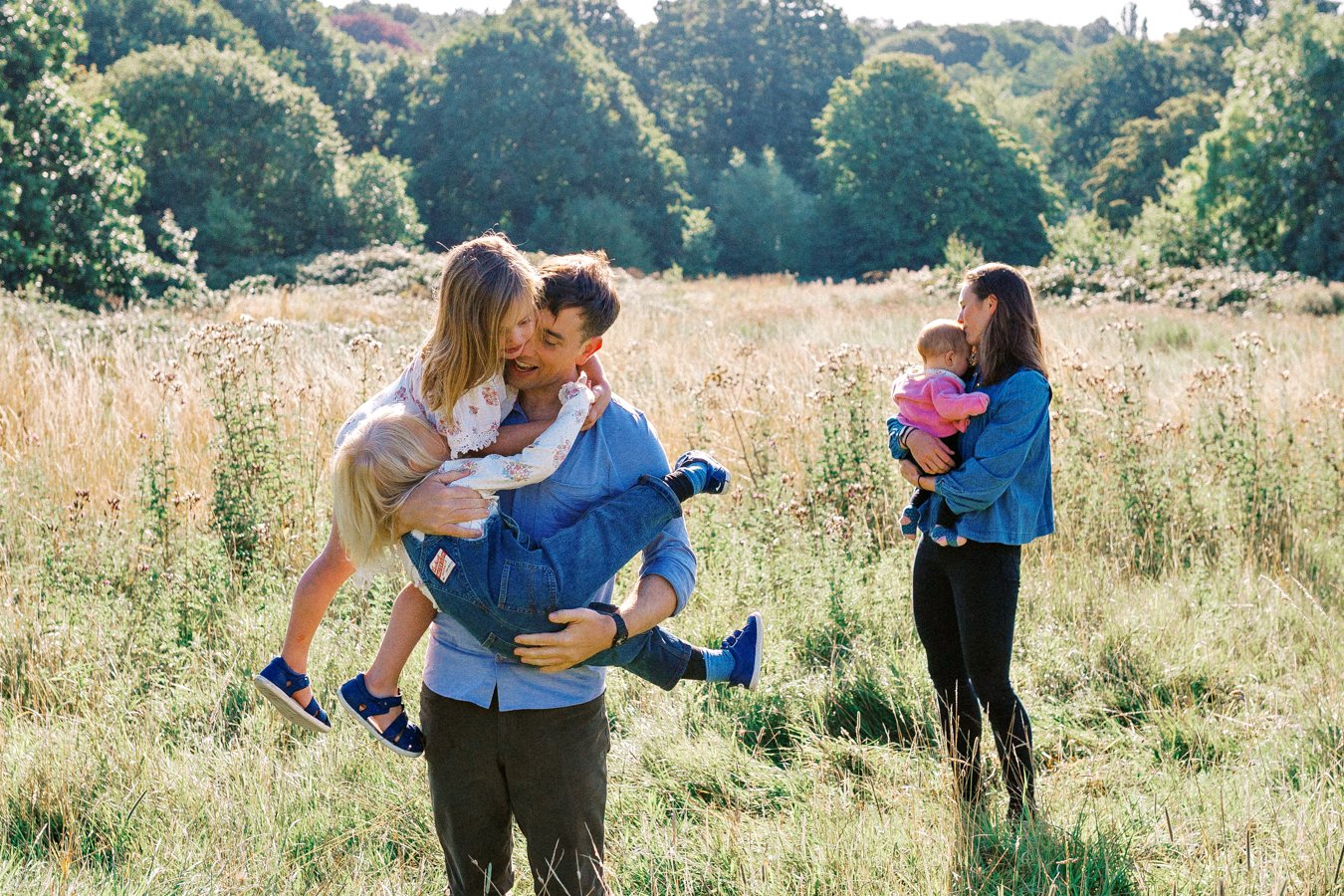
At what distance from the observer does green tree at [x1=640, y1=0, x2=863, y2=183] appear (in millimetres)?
52719

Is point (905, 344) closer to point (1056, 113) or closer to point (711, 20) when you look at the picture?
point (711, 20)

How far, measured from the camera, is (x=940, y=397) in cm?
319

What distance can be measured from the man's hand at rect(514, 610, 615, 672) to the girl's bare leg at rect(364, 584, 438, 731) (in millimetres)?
463

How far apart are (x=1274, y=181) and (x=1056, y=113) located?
3413 cm

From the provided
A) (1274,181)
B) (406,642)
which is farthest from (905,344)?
(1274,181)

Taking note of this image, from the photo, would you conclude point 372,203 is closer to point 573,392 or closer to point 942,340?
point 942,340

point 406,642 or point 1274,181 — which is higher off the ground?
point 1274,181

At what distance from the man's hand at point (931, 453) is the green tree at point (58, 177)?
1675cm

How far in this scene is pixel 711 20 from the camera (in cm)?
5484

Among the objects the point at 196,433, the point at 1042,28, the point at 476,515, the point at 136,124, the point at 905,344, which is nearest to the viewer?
the point at 476,515

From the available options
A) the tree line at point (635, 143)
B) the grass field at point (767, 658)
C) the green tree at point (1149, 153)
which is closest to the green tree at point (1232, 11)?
the tree line at point (635, 143)

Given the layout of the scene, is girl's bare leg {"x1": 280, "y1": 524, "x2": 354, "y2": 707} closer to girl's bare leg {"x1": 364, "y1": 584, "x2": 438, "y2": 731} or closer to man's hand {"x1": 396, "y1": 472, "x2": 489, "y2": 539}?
girl's bare leg {"x1": 364, "y1": 584, "x2": 438, "y2": 731}

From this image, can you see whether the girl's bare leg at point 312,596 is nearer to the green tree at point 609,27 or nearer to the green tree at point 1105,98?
the green tree at point 609,27

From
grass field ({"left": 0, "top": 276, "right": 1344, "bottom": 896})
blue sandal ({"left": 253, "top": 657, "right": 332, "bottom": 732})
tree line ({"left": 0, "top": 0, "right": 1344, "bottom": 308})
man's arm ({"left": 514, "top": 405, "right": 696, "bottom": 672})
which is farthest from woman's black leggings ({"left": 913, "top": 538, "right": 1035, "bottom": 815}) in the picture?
tree line ({"left": 0, "top": 0, "right": 1344, "bottom": 308})
